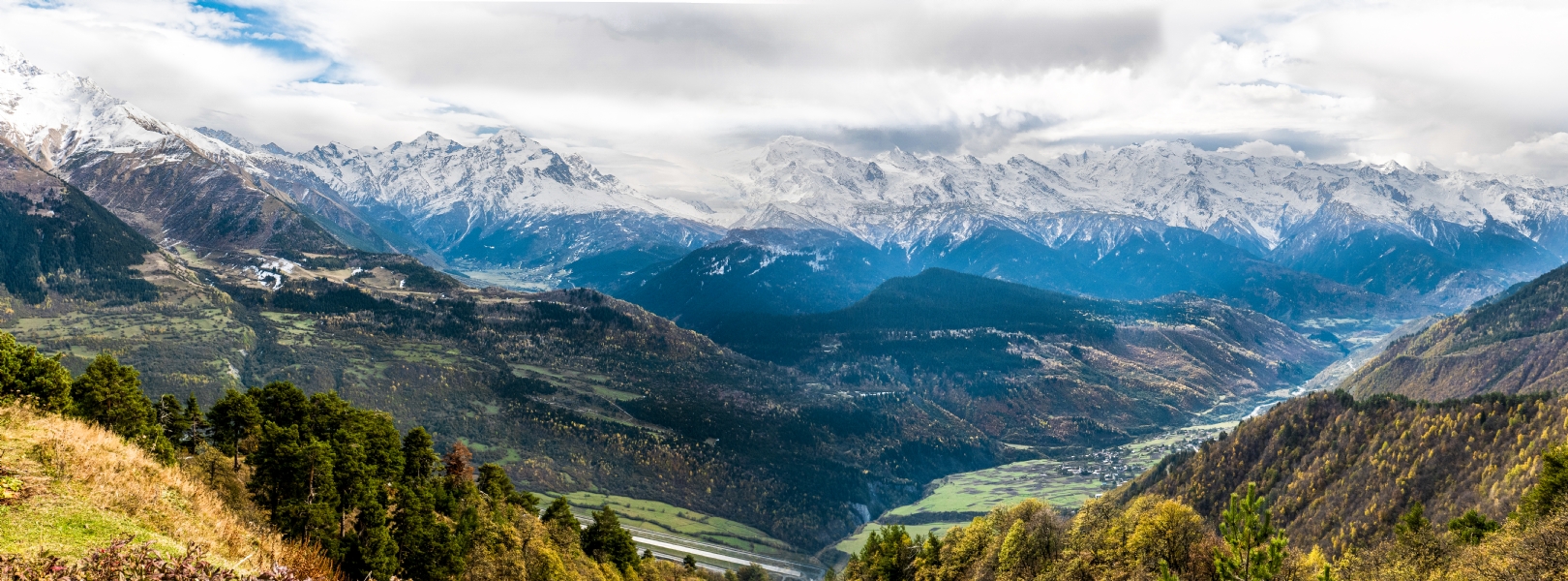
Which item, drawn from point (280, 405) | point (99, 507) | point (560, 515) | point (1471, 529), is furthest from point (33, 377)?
point (1471, 529)

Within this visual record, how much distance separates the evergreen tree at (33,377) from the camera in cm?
5706

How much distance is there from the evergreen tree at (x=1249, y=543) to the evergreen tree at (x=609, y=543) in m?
90.6

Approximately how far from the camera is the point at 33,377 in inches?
2422

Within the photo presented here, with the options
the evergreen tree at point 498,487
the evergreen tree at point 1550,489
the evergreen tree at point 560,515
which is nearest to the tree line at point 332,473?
the evergreen tree at point 498,487

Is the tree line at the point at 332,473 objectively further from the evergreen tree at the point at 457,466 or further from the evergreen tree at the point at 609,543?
the evergreen tree at the point at 609,543

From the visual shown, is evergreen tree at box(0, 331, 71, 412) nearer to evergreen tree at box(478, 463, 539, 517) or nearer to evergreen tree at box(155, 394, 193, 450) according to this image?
evergreen tree at box(155, 394, 193, 450)

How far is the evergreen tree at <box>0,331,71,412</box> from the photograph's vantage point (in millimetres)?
Result: 57062

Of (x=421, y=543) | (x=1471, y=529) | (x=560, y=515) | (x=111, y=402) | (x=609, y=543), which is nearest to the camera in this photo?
(x=111, y=402)

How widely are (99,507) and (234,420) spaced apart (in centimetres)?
6118

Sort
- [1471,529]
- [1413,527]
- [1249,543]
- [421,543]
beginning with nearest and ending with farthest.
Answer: [1249,543] → [421,543] → [1471,529] → [1413,527]

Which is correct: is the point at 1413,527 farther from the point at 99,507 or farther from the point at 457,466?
the point at 99,507

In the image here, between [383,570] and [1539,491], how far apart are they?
108 meters

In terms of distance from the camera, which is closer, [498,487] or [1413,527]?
[1413,527]

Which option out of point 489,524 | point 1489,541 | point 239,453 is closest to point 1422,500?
point 1489,541
